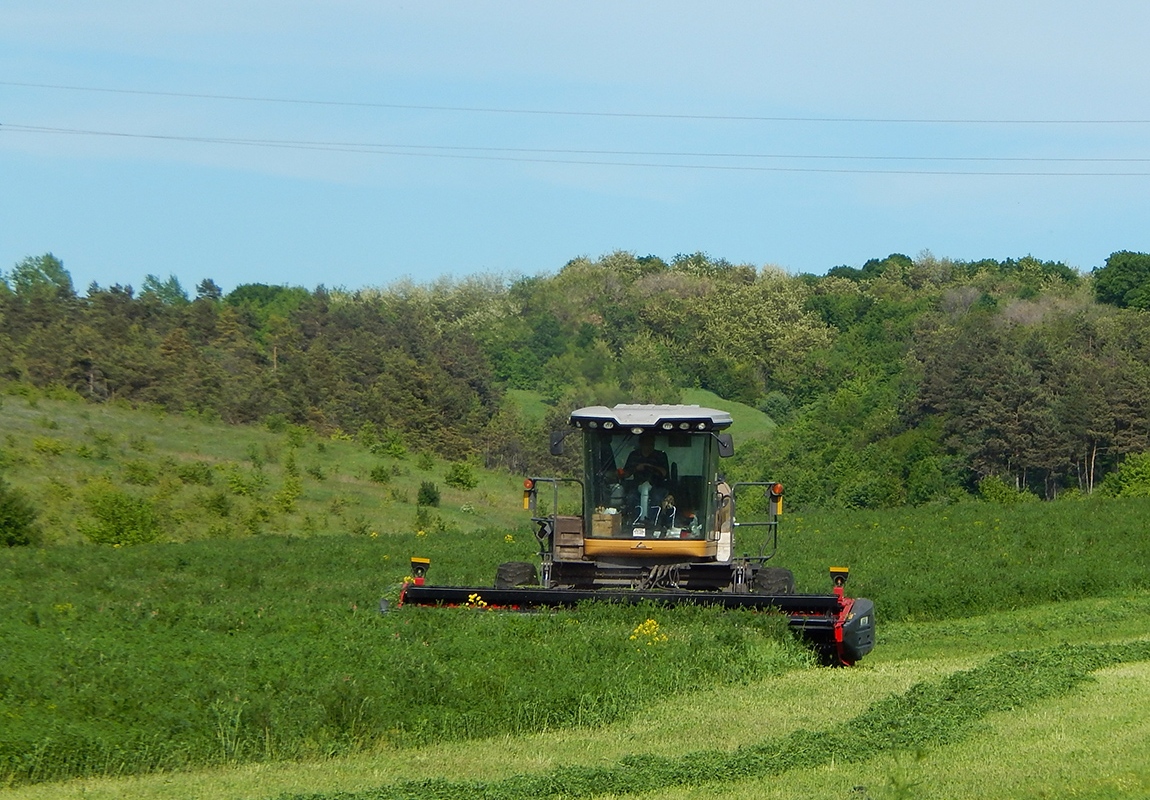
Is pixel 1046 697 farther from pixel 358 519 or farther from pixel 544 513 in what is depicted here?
pixel 358 519

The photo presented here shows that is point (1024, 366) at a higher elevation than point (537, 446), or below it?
higher

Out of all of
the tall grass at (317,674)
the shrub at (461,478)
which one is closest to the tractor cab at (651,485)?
the tall grass at (317,674)

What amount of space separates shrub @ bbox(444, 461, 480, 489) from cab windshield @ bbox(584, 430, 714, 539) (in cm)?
4576

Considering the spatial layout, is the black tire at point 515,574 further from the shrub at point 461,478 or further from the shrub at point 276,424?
the shrub at point 276,424

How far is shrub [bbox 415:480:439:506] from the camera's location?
55719 millimetres

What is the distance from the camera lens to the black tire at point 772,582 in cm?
1691

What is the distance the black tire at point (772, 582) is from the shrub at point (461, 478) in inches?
1799

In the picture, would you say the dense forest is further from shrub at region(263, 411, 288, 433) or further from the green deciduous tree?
the green deciduous tree

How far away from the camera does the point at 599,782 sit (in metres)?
9.12

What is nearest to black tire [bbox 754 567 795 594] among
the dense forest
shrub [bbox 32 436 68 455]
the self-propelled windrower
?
the self-propelled windrower

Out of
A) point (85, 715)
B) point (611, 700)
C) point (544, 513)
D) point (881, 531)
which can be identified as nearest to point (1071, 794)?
point (611, 700)

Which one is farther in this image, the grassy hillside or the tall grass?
the grassy hillside

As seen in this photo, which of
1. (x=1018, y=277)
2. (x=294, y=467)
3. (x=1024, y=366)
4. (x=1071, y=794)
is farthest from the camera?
(x=1018, y=277)

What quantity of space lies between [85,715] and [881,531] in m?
28.1
